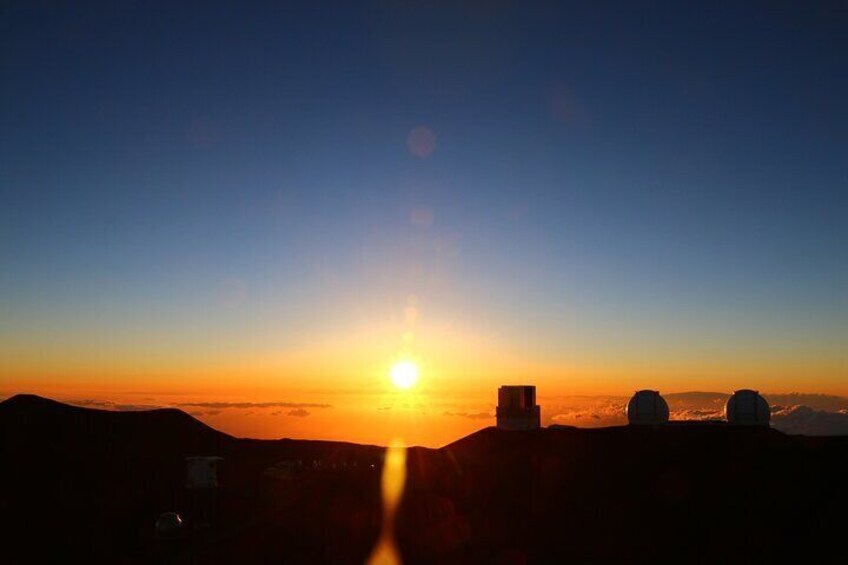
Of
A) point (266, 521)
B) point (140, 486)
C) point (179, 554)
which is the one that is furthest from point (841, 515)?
point (140, 486)

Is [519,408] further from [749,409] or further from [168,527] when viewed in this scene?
[168,527]

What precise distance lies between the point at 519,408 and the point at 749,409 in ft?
57.1

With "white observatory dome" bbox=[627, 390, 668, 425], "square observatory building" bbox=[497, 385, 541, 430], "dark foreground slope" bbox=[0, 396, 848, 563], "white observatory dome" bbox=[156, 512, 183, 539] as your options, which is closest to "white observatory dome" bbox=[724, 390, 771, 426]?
"dark foreground slope" bbox=[0, 396, 848, 563]

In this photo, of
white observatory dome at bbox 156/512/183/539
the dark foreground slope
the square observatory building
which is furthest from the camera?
the square observatory building

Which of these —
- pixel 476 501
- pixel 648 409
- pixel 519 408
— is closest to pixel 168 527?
pixel 476 501

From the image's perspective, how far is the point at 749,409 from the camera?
51312mm

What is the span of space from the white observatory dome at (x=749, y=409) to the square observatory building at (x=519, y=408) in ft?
49.0

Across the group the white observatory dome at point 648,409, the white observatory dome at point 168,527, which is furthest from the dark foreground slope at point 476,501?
the white observatory dome at point 648,409

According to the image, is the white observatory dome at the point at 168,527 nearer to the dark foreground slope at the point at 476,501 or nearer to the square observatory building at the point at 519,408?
the dark foreground slope at the point at 476,501

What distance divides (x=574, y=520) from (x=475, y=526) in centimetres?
642

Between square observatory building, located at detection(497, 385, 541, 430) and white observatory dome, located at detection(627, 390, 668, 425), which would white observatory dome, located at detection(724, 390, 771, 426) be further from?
square observatory building, located at detection(497, 385, 541, 430)

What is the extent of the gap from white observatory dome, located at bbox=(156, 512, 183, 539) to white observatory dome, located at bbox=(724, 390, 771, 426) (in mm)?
40782

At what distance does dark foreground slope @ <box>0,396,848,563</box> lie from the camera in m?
39.9

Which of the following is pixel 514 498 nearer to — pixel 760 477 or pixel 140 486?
pixel 760 477
